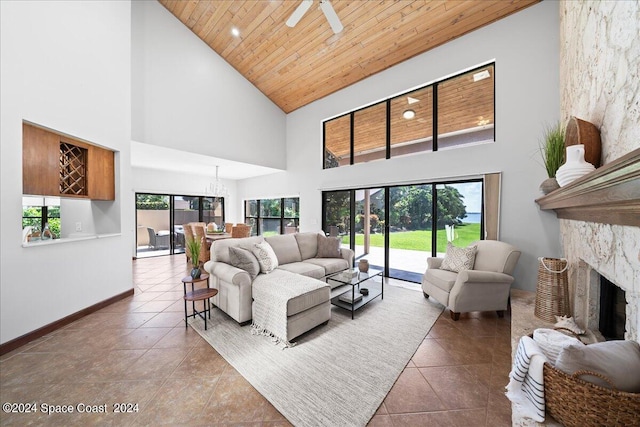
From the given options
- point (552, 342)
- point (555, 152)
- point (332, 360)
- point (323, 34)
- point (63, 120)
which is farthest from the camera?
point (323, 34)

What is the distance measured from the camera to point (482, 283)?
272cm

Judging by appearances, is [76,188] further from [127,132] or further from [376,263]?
[376,263]

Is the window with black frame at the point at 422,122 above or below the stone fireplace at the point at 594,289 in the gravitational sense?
above

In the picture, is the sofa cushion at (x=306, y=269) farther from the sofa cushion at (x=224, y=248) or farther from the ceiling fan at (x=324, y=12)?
the ceiling fan at (x=324, y=12)

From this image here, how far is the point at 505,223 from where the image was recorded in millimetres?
3375

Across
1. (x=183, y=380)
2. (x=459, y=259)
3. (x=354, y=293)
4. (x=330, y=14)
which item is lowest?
(x=183, y=380)

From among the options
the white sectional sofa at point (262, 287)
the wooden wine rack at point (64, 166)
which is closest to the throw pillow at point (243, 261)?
the white sectional sofa at point (262, 287)

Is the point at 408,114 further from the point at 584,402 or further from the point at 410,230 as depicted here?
the point at 584,402

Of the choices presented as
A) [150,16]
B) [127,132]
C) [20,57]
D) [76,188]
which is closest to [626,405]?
[20,57]

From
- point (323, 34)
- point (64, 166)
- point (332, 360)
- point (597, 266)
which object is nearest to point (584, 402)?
point (597, 266)

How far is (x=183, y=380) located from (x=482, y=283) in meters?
3.20

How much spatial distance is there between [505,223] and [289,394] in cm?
362

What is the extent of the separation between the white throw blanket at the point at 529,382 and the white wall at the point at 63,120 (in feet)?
13.5

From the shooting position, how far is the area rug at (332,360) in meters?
1.59
